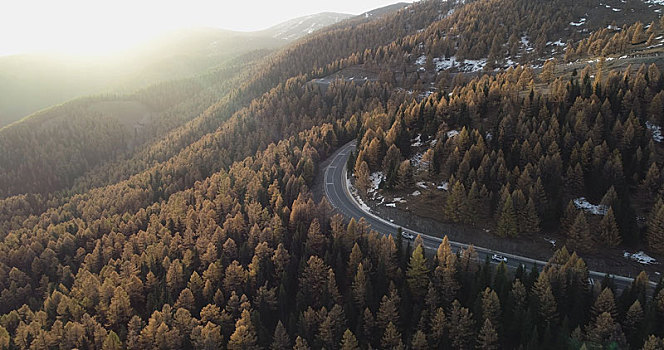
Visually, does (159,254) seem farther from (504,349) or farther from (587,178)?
(587,178)

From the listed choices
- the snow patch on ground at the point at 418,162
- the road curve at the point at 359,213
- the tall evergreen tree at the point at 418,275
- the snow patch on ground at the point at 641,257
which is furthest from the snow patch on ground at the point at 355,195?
the snow patch on ground at the point at 641,257

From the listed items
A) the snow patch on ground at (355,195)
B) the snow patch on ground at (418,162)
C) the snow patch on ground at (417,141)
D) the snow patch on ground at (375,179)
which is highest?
the snow patch on ground at (417,141)

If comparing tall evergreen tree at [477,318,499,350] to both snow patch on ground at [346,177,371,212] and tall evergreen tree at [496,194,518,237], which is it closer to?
tall evergreen tree at [496,194,518,237]

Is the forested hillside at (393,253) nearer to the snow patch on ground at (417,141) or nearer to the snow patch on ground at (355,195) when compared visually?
the snow patch on ground at (417,141)

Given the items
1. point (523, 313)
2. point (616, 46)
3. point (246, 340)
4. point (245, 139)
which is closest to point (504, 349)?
point (523, 313)

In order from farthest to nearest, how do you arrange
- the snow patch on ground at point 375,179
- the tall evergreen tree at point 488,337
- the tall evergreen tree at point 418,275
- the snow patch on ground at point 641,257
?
the snow patch on ground at point 375,179 < the snow patch on ground at point 641,257 < the tall evergreen tree at point 418,275 < the tall evergreen tree at point 488,337

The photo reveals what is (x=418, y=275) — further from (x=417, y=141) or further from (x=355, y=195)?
(x=417, y=141)

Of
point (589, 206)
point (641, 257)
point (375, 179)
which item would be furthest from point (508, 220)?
point (375, 179)

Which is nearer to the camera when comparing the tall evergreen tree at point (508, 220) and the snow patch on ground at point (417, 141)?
the tall evergreen tree at point (508, 220)
